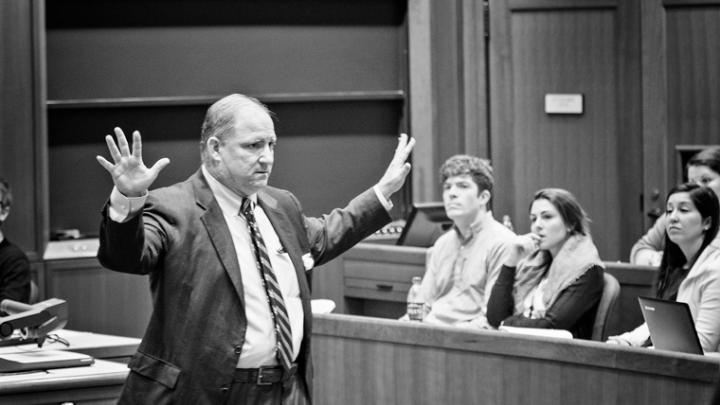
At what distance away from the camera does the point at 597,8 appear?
629cm

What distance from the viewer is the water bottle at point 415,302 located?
4.46 m

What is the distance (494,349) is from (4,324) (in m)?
1.43

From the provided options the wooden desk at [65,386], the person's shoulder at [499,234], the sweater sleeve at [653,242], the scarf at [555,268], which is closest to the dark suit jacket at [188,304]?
the wooden desk at [65,386]

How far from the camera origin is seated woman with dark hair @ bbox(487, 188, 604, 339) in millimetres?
3961

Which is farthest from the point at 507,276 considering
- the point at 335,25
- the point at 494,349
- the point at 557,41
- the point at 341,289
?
the point at 335,25

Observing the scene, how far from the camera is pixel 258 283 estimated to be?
2367 mm

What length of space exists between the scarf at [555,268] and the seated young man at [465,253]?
7.3 inches

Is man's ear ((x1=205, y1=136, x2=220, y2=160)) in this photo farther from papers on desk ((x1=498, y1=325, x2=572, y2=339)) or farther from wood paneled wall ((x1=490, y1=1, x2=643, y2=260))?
wood paneled wall ((x1=490, y1=1, x2=643, y2=260))

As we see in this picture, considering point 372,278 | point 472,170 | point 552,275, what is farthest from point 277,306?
point 372,278

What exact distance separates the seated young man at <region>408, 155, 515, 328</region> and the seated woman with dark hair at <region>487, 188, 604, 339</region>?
0.57 ft

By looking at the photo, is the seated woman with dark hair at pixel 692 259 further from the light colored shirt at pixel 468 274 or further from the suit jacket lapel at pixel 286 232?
the suit jacket lapel at pixel 286 232

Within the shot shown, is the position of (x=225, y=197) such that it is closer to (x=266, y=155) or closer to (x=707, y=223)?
(x=266, y=155)

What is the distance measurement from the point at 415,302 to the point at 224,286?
2338mm

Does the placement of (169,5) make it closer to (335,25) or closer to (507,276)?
(335,25)
